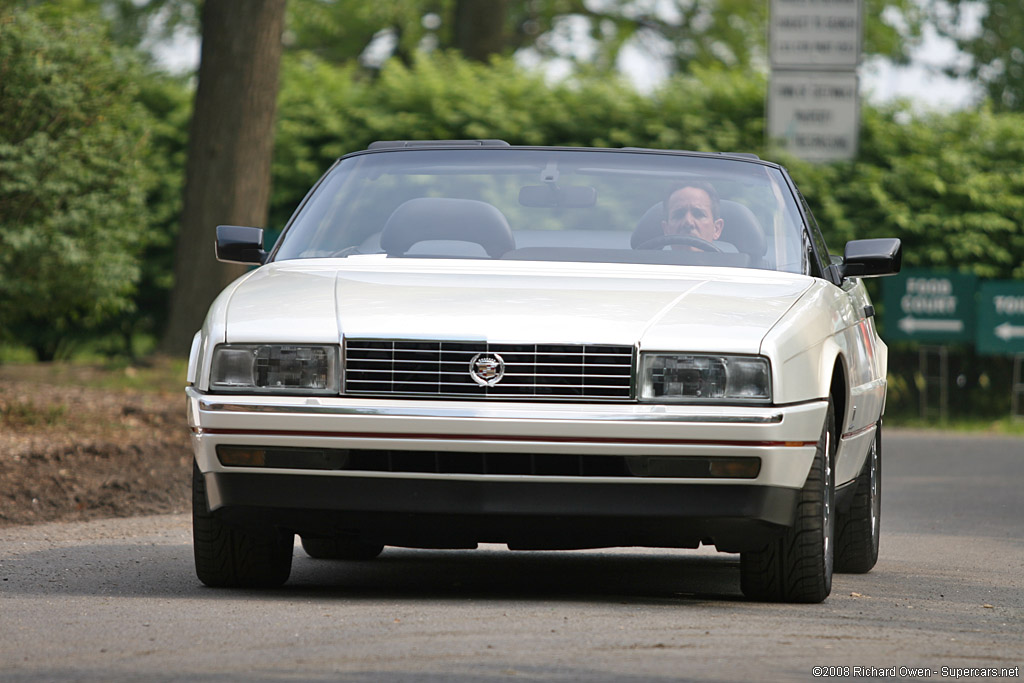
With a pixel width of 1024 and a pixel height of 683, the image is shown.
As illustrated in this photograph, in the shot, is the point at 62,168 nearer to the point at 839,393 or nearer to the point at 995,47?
the point at 839,393

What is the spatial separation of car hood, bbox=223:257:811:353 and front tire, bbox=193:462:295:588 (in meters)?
0.72

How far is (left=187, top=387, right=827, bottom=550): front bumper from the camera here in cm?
552

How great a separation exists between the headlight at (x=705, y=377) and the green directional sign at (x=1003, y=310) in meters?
11.7

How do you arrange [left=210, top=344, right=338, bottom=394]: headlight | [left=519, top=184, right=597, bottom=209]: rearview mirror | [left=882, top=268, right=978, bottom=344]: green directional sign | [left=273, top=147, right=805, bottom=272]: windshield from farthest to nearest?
1. [left=882, top=268, right=978, bottom=344]: green directional sign
2. [left=519, top=184, right=597, bottom=209]: rearview mirror
3. [left=273, top=147, right=805, bottom=272]: windshield
4. [left=210, top=344, right=338, bottom=394]: headlight

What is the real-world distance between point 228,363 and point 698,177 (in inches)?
88.7

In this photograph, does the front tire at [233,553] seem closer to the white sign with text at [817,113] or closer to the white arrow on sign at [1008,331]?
the white arrow on sign at [1008,331]

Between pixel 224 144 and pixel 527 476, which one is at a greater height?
pixel 224 144

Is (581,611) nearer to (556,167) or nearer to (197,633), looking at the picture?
(197,633)

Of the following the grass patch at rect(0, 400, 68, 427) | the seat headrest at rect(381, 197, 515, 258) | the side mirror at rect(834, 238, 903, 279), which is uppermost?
the seat headrest at rect(381, 197, 515, 258)

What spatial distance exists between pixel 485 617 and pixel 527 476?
463 millimetres

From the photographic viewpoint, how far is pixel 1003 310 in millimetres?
16672

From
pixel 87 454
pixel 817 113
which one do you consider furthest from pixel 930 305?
pixel 87 454

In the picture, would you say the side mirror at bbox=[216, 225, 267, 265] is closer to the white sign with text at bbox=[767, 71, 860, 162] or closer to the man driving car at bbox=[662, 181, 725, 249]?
the man driving car at bbox=[662, 181, 725, 249]

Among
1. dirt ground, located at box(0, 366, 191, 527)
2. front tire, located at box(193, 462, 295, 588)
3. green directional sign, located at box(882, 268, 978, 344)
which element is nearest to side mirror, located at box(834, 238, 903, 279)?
front tire, located at box(193, 462, 295, 588)
